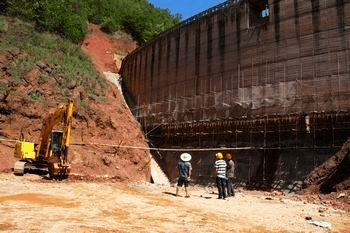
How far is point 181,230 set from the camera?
766 cm

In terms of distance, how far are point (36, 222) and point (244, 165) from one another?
13713mm

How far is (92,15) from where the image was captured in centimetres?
4366

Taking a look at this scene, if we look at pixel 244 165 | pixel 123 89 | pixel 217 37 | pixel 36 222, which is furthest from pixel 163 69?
pixel 36 222

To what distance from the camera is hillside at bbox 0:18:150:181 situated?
19.9m

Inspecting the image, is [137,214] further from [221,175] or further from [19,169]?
[19,169]

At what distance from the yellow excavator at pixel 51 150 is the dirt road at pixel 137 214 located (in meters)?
2.16

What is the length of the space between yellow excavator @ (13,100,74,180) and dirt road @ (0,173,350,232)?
2162mm

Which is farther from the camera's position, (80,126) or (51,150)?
(80,126)

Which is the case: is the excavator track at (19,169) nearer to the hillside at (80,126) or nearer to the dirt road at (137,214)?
the hillside at (80,126)

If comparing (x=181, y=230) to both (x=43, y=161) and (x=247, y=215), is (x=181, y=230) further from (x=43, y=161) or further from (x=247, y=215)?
(x=43, y=161)

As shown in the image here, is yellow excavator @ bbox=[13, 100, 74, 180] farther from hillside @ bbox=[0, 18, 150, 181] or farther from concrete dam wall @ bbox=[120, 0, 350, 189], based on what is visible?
concrete dam wall @ bbox=[120, 0, 350, 189]

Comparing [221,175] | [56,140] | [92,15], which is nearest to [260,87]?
[221,175]

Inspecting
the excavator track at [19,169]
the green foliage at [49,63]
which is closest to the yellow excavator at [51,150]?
the excavator track at [19,169]

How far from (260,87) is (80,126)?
1056cm
